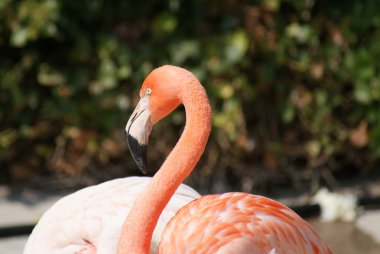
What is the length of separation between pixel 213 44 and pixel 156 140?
787mm

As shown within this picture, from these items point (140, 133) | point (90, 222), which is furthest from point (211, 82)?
point (140, 133)

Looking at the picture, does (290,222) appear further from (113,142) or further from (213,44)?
(113,142)

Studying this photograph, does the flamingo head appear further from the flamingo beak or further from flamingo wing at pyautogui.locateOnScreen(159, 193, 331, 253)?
flamingo wing at pyautogui.locateOnScreen(159, 193, 331, 253)

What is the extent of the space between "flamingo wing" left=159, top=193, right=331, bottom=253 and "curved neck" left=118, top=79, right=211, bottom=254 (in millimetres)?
119

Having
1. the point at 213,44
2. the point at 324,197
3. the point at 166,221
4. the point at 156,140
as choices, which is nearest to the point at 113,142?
the point at 156,140

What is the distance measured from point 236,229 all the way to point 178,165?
279 millimetres

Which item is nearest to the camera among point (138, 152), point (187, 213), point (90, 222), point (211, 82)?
point (138, 152)

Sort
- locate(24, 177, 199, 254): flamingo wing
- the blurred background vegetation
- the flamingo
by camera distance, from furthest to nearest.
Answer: the blurred background vegetation, locate(24, 177, 199, 254): flamingo wing, the flamingo

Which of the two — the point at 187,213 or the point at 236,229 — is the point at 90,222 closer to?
the point at 187,213

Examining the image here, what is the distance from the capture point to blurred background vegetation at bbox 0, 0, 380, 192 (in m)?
4.55

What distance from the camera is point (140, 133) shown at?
2.42 meters

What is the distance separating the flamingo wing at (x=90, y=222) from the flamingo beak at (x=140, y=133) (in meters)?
0.31

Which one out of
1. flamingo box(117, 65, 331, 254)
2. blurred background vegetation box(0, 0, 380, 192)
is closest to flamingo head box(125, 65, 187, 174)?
flamingo box(117, 65, 331, 254)

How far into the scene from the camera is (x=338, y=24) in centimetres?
465
